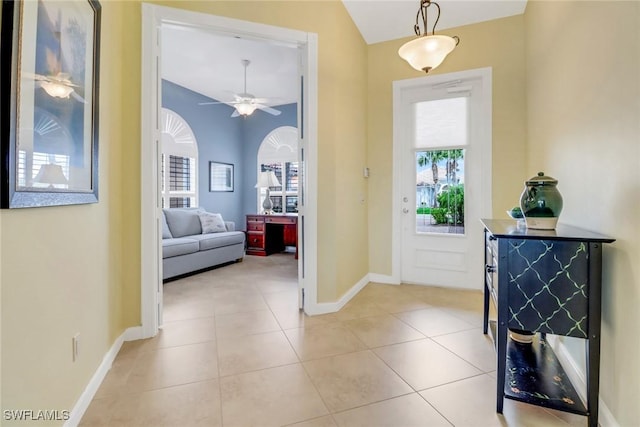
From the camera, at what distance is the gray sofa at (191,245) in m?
3.82

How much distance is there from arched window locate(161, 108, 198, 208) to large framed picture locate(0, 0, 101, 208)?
367cm

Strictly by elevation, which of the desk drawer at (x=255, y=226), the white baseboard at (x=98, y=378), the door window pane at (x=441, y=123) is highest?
the door window pane at (x=441, y=123)

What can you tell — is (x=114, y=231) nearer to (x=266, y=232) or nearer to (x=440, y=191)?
(x=440, y=191)

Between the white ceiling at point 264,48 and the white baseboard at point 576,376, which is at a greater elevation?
the white ceiling at point 264,48

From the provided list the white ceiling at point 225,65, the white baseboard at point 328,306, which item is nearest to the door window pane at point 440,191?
the white baseboard at point 328,306

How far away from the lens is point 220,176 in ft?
20.0

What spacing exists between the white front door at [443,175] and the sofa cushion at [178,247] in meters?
2.71

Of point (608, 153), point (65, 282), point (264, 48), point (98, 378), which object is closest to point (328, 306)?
point (98, 378)

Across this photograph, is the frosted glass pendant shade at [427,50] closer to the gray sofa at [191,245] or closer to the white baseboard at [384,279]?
the white baseboard at [384,279]

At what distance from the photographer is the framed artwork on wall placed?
19.4ft

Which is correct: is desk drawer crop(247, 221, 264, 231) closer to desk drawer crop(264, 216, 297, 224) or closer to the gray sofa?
desk drawer crop(264, 216, 297, 224)

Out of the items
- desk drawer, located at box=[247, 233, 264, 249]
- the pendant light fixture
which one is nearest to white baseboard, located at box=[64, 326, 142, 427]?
the pendant light fixture

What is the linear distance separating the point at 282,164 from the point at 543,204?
17.2 ft

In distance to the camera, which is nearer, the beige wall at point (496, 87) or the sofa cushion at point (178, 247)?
the beige wall at point (496, 87)
